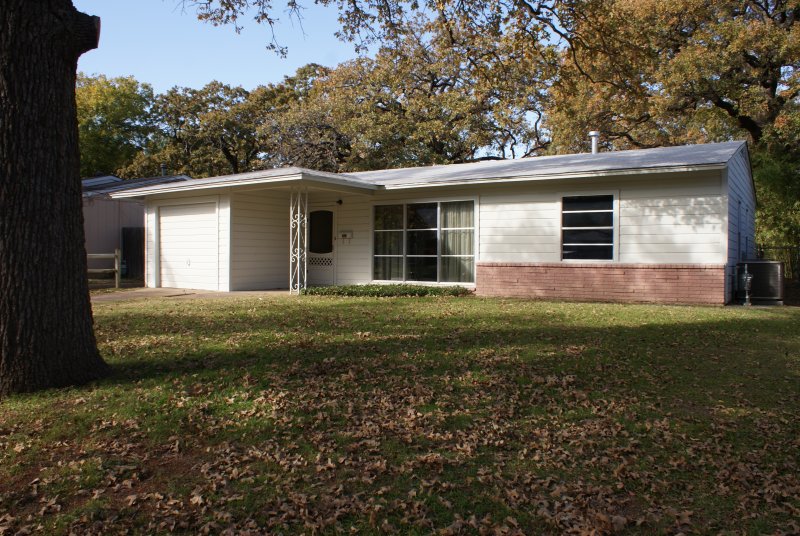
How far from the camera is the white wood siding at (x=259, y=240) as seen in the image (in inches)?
584

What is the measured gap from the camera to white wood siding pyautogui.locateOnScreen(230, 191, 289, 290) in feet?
48.6

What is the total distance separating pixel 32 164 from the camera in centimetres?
483

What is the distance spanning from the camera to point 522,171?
1303 cm

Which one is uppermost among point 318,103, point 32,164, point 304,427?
point 318,103

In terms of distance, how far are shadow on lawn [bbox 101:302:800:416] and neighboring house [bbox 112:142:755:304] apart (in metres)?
2.68

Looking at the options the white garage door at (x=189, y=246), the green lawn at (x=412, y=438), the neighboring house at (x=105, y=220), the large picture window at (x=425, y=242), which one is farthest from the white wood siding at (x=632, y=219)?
the neighboring house at (x=105, y=220)

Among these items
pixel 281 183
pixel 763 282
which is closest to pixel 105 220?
pixel 281 183

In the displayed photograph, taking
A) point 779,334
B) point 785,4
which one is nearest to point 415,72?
point 785,4

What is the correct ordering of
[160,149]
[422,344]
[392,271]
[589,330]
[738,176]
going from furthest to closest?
1. [160,149]
2. [392,271]
3. [738,176]
4. [589,330]
5. [422,344]

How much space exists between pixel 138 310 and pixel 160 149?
1241 inches

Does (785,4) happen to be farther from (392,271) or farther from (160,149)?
(160,149)

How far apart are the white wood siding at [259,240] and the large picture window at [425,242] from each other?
8.84 ft

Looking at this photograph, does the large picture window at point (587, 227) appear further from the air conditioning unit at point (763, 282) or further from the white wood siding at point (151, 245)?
the white wood siding at point (151, 245)

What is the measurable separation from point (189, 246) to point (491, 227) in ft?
25.4
